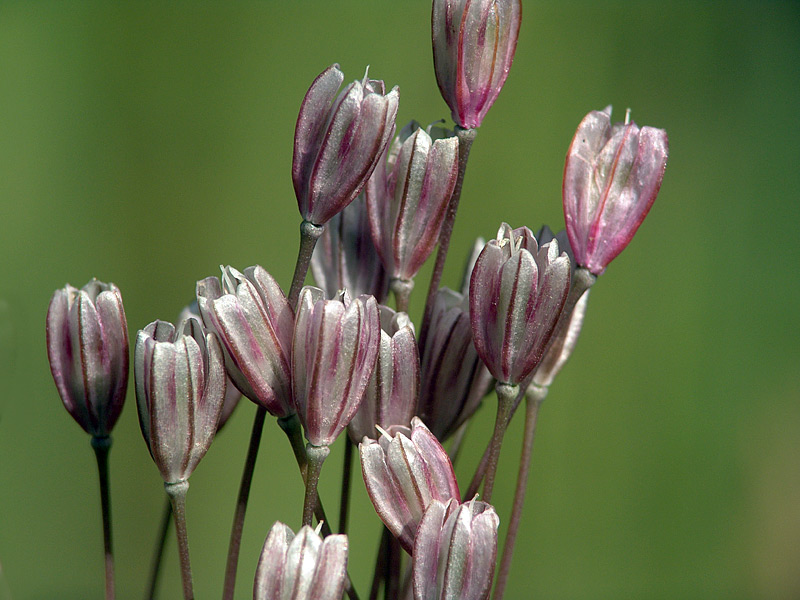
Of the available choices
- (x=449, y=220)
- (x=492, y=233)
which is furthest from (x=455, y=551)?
(x=492, y=233)

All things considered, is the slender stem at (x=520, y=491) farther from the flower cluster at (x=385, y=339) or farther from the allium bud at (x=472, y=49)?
the allium bud at (x=472, y=49)

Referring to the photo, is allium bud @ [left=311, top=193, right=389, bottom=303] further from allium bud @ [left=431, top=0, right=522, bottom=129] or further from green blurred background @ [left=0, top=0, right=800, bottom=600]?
green blurred background @ [left=0, top=0, right=800, bottom=600]

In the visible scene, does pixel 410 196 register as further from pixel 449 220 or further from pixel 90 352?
pixel 90 352

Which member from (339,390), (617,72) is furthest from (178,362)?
(617,72)

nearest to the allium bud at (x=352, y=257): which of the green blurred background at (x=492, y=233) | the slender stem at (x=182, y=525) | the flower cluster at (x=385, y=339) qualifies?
the flower cluster at (x=385, y=339)

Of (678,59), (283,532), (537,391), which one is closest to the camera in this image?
(283,532)

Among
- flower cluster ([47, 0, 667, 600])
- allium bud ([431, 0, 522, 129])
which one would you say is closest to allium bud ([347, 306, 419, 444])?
flower cluster ([47, 0, 667, 600])

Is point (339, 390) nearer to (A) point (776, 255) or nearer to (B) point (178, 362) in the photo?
(B) point (178, 362)
